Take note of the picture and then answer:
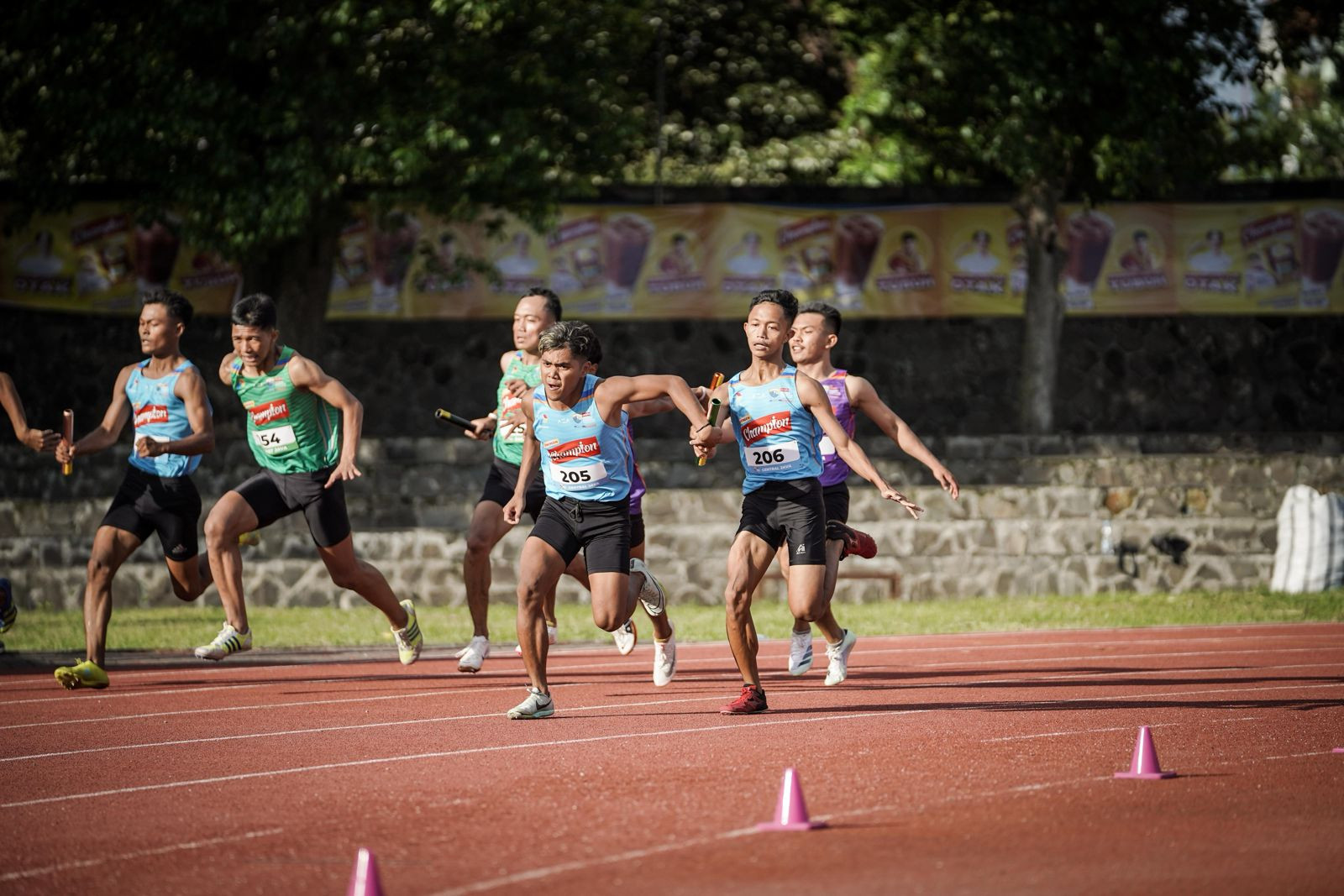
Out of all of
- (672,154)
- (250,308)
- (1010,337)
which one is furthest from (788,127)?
(250,308)

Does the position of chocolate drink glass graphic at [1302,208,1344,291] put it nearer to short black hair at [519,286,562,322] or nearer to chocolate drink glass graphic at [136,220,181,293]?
chocolate drink glass graphic at [136,220,181,293]

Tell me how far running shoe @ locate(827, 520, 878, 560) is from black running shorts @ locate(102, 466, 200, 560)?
3.96 metres

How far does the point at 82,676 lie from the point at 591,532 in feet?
11.5

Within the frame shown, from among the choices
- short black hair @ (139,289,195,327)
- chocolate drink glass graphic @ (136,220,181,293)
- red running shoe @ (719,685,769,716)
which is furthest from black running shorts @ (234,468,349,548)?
chocolate drink glass graphic @ (136,220,181,293)

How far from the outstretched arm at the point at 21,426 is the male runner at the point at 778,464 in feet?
15.2

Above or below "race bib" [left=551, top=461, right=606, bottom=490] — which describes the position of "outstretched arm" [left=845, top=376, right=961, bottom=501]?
above

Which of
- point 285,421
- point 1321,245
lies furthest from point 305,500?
point 1321,245

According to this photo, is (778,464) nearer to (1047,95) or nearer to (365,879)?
(365,879)

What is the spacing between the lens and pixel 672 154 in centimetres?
3102

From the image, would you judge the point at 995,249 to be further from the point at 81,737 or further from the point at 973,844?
the point at 973,844

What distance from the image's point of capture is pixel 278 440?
1138 centimetres

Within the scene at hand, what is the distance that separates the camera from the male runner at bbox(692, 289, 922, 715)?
987 centimetres

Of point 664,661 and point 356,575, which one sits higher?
point 356,575

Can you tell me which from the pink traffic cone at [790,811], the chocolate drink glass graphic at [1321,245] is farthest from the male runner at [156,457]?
the chocolate drink glass graphic at [1321,245]
